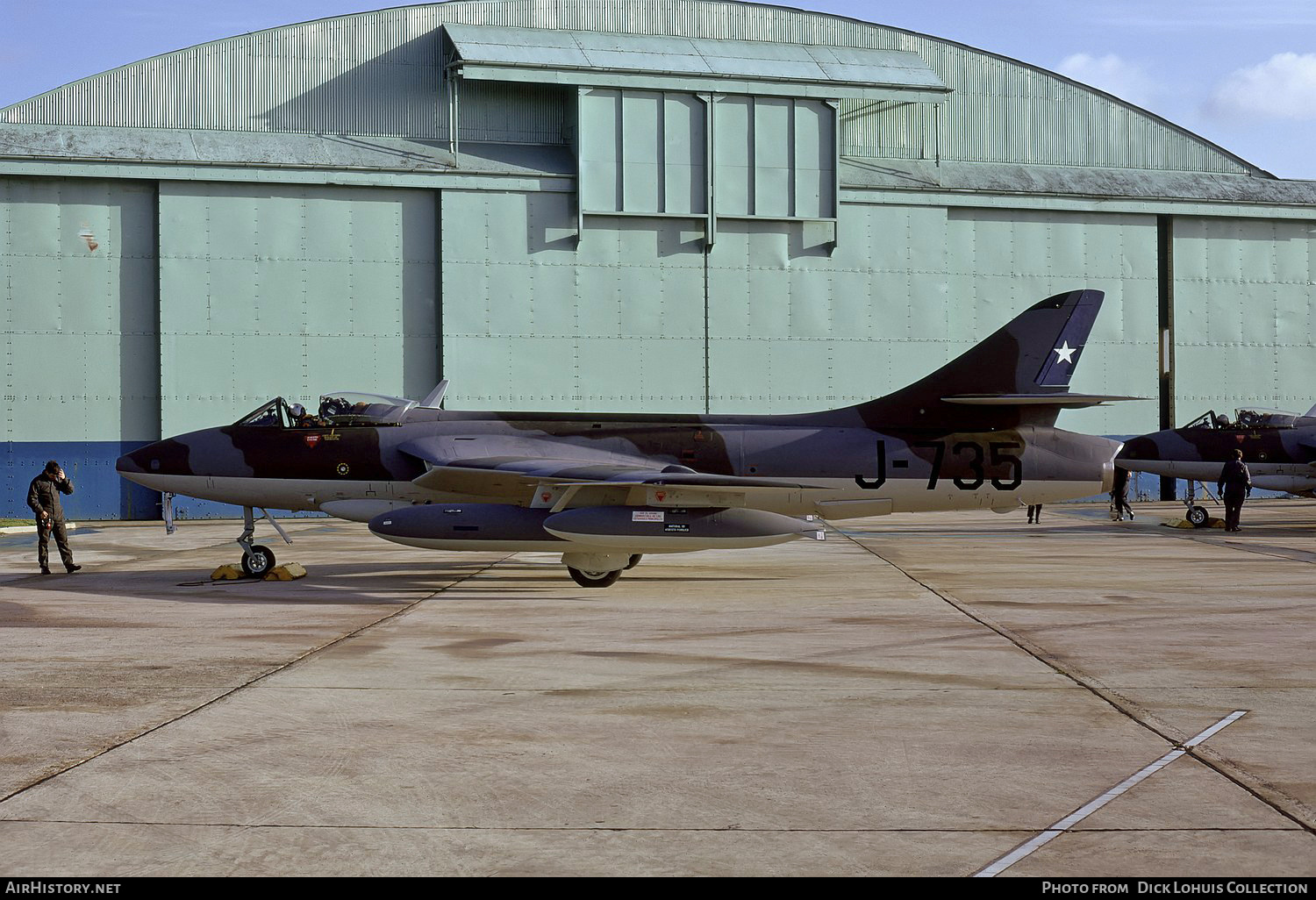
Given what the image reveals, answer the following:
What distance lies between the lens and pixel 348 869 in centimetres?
467

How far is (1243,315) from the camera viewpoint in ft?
115

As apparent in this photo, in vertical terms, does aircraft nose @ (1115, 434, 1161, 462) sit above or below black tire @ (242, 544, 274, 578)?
above

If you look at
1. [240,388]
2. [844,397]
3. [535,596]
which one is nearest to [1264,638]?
[535,596]

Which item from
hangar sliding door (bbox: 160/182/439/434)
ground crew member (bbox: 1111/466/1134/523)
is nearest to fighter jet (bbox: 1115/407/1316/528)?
ground crew member (bbox: 1111/466/1134/523)

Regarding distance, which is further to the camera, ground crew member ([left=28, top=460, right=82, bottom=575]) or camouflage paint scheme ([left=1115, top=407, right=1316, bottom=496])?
camouflage paint scheme ([left=1115, top=407, right=1316, bottom=496])

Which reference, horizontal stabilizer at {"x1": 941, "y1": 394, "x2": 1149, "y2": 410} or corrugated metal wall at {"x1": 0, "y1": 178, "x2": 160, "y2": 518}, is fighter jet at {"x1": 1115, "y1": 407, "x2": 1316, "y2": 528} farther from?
corrugated metal wall at {"x1": 0, "y1": 178, "x2": 160, "y2": 518}

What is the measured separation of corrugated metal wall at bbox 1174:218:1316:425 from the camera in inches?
1364

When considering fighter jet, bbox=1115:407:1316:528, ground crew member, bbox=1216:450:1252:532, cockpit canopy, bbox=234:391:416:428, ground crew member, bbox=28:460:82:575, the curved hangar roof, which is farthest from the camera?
the curved hangar roof

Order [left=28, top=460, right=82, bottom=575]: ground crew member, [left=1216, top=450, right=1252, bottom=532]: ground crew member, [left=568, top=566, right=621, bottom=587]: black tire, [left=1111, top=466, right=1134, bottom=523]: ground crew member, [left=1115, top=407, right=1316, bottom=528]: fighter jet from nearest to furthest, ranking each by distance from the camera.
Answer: [left=568, top=566, right=621, bottom=587]: black tire → [left=28, top=460, right=82, bottom=575]: ground crew member → [left=1216, top=450, right=1252, bottom=532]: ground crew member → [left=1115, top=407, right=1316, bottom=528]: fighter jet → [left=1111, top=466, right=1134, bottom=523]: ground crew member

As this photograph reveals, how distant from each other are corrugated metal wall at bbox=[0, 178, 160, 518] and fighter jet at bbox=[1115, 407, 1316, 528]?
2348cm

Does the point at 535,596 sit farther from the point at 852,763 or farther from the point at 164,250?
the point at 164,250

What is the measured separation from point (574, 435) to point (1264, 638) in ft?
29.6

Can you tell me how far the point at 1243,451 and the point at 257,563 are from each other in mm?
20958

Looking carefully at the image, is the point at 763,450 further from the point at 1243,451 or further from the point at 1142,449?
the point at 1243,451
